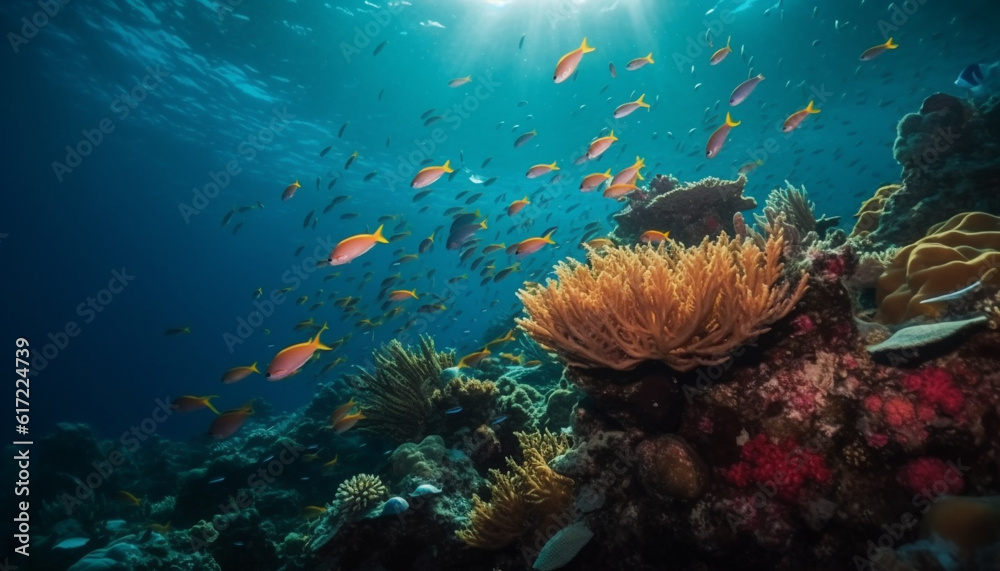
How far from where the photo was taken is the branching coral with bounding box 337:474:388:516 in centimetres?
456

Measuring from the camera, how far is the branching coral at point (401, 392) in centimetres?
687

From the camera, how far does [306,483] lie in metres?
9.55

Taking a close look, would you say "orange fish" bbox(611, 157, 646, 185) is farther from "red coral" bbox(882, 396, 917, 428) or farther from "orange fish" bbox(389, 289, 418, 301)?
"red coral" bbox(882, 396, 917, 428)

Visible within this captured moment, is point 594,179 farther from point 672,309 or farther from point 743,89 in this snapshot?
point 672,309

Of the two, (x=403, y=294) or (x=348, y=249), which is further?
(x=403, y=294)

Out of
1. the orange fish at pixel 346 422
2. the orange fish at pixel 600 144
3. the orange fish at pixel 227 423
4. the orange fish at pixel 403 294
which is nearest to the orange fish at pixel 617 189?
the orange fish at pixel 600 144

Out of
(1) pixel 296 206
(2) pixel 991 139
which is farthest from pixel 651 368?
(1) pixel 296 206

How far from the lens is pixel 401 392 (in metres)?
6.99

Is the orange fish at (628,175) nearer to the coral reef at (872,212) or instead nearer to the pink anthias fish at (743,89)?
the pink anthias fish at (743,89)

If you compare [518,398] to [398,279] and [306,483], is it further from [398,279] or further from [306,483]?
[398,279]

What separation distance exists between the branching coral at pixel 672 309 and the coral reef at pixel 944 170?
5175mm

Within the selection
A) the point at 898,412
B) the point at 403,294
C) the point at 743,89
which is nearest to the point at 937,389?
the point at 898,412

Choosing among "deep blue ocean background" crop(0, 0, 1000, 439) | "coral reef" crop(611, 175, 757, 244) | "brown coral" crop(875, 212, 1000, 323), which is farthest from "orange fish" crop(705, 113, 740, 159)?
"deep blue ocean background" crop(0, 0, 1000, 439)

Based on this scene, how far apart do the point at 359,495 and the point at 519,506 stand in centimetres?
187
